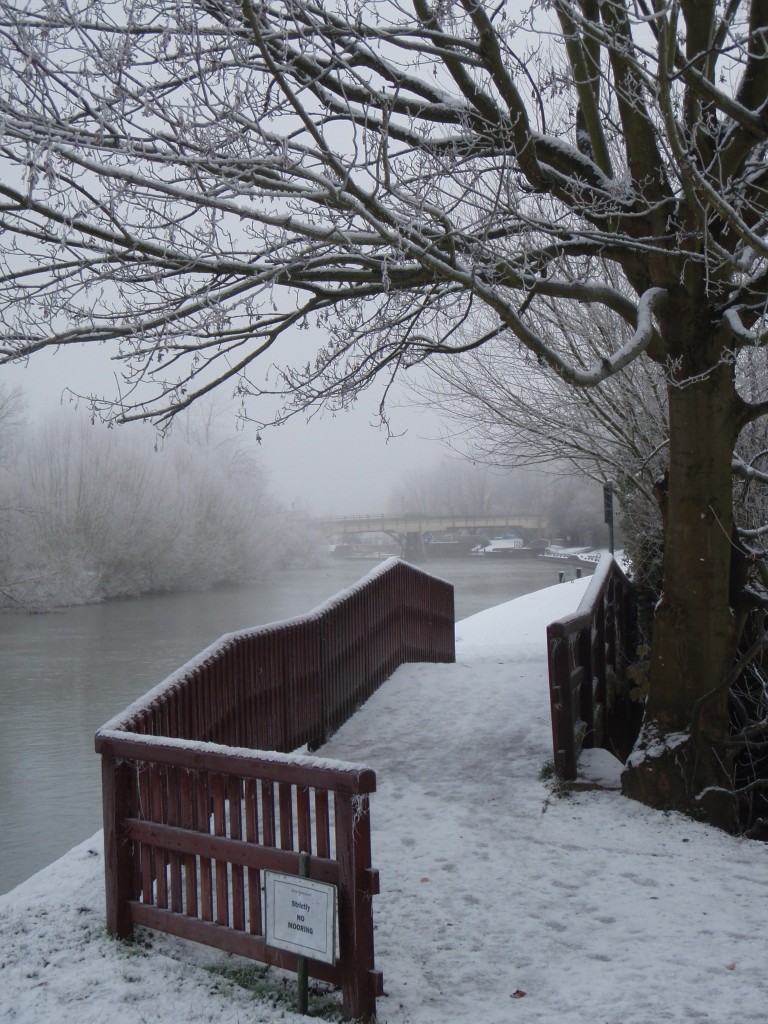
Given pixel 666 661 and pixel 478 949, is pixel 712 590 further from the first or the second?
pixel 478 949

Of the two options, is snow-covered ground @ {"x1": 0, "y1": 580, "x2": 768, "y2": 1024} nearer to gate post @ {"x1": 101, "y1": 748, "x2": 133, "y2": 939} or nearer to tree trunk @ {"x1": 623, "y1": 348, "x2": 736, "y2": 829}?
gate post @ {"x1": 101, "y1": 748, "x2": 133, "y2": 939}

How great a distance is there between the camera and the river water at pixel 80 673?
12.2 metres

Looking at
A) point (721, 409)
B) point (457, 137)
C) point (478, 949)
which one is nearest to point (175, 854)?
point (478, 949)

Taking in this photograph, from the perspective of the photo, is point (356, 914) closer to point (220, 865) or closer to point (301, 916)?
point (301, 916)

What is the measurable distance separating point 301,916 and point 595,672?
547 centimetres

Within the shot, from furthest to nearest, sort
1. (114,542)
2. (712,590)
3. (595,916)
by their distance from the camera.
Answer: (114,542) < (712,590) < (595,916)

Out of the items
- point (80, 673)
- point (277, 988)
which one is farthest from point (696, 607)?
point (80, 673)

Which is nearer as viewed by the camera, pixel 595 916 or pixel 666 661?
pixel 595 916

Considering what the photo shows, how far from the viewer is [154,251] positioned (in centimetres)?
657

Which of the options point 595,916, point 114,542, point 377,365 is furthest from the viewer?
point 114,542

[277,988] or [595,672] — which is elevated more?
[595,672]

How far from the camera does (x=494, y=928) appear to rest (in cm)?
489

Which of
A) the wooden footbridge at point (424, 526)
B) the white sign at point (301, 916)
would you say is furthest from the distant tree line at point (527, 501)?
the white sign at point (301, 916)

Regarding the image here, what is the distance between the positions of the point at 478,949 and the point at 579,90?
5.54 m
